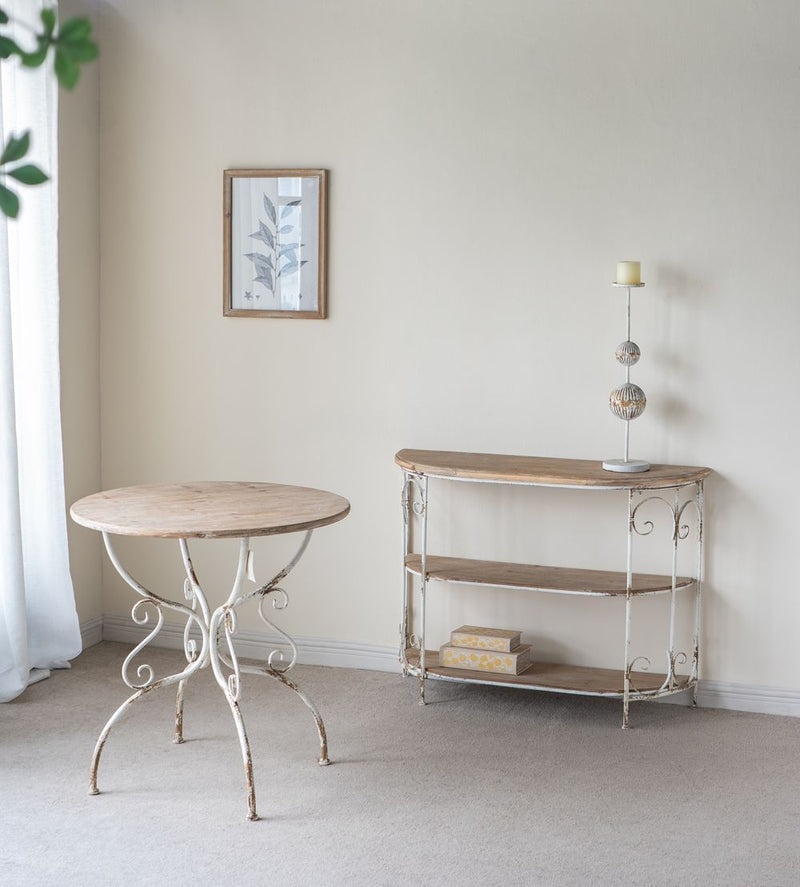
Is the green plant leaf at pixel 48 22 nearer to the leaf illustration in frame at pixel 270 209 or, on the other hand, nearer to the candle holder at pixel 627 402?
the candle holder at pixel 627 402

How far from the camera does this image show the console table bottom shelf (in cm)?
354

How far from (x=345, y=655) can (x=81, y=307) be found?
1701mm

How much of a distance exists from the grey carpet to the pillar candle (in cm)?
145

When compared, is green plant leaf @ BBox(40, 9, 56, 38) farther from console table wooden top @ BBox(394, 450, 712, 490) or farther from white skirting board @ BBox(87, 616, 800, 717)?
white skirting board @ BBox(87, 616, 800, 717)

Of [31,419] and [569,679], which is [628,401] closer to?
[569,679]

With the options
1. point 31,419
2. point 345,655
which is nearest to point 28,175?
point 31,419

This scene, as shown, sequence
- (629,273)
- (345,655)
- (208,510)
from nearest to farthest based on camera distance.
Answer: (208,510) < (629,273) < (345,655)

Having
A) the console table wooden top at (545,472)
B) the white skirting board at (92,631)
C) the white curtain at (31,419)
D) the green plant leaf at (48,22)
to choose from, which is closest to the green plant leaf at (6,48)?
the green plant leaf at (48,22)

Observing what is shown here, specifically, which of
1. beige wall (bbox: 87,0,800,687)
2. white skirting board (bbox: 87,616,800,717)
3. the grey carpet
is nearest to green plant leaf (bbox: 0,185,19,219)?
the grey carpet

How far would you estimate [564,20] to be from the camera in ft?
12.0

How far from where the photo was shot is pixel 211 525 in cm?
271

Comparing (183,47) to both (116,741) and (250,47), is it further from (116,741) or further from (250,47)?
(116,741)

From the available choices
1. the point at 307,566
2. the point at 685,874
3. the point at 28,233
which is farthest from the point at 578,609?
the point at 28,233

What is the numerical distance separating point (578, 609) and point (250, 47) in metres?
2.40
